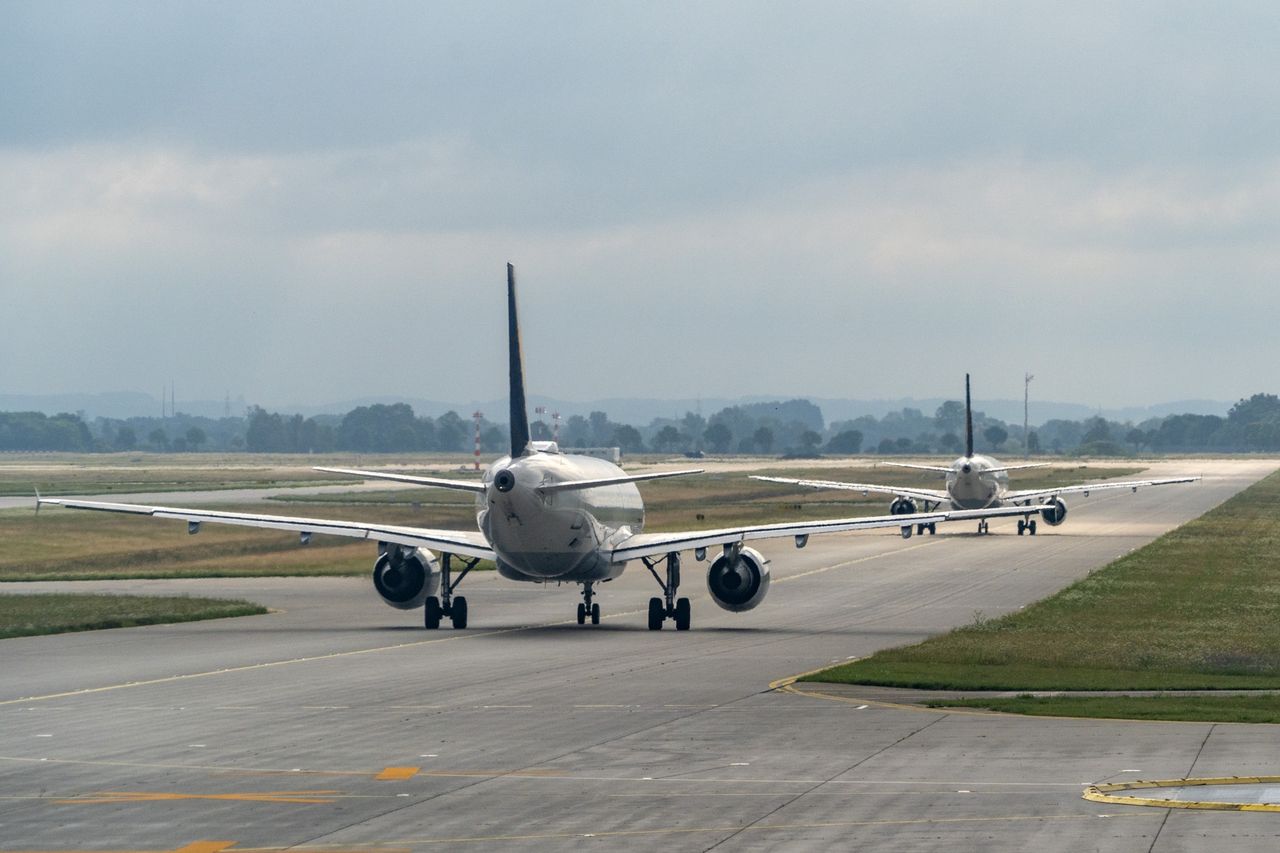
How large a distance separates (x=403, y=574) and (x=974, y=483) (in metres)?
57.3

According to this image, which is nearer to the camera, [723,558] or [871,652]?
[871,652]

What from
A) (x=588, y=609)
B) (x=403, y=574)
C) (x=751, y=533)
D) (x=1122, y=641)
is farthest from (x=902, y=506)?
(x=1122, y=641)

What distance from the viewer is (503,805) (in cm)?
2280

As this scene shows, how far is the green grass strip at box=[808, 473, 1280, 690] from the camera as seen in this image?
119 feet

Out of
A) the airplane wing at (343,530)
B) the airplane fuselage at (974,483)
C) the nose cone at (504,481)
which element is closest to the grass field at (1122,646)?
the nose cone at (504,481)

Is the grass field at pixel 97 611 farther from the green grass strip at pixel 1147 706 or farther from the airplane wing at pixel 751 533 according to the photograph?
the green grass strip at pixel 1147 706

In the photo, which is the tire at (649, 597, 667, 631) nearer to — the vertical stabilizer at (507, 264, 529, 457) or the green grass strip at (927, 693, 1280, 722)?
the vertical stabilizer at (507, 264, 529, 457)

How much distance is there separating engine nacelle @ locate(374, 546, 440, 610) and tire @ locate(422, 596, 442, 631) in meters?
0.45

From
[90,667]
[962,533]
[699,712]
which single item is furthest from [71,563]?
[699,712]

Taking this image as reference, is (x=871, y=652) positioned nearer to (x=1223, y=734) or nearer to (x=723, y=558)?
(x=723, y=558)

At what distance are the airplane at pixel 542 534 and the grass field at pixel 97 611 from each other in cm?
366

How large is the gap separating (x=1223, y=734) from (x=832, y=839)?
10.2m

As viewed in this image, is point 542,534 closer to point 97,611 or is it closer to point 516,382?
point 516,382

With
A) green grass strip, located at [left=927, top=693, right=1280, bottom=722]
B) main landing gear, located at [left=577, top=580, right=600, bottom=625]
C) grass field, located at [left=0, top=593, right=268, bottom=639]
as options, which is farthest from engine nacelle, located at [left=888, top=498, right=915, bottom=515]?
green grass strip, located at [left=927, top=693, right=1280, bottom=722]
